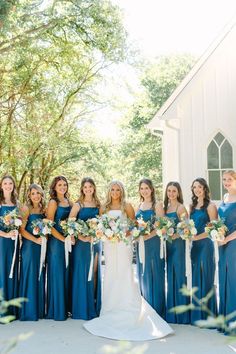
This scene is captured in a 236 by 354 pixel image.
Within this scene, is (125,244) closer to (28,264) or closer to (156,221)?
(156,221)

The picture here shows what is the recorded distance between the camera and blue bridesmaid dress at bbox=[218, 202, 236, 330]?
5672 mm

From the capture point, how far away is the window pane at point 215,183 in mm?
10438

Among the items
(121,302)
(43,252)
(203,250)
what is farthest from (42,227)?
(203,250)

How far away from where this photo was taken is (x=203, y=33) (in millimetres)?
28562

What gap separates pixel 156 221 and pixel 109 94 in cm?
1830

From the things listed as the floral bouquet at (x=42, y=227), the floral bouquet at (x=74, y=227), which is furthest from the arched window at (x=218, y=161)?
the floral bouquet at (x=42, y=227)

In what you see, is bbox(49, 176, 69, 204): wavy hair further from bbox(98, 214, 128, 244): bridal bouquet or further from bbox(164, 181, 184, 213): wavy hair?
bbox(164, 181, 184, 213): wavy hair

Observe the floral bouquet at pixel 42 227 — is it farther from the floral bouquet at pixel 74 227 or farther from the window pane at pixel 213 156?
the window pane at pixel 213 156

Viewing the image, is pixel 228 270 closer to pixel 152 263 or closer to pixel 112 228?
pixel 152 263

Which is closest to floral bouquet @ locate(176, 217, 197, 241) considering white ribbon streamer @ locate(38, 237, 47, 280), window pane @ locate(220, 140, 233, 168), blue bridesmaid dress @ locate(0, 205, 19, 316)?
white ribbon streamer @ locate(38, 237, 47, 280)

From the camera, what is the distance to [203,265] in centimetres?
617

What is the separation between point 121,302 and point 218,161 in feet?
17.5

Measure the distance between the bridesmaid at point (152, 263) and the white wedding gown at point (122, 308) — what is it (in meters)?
0.26

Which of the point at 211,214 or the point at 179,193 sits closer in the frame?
the point at 211,214
